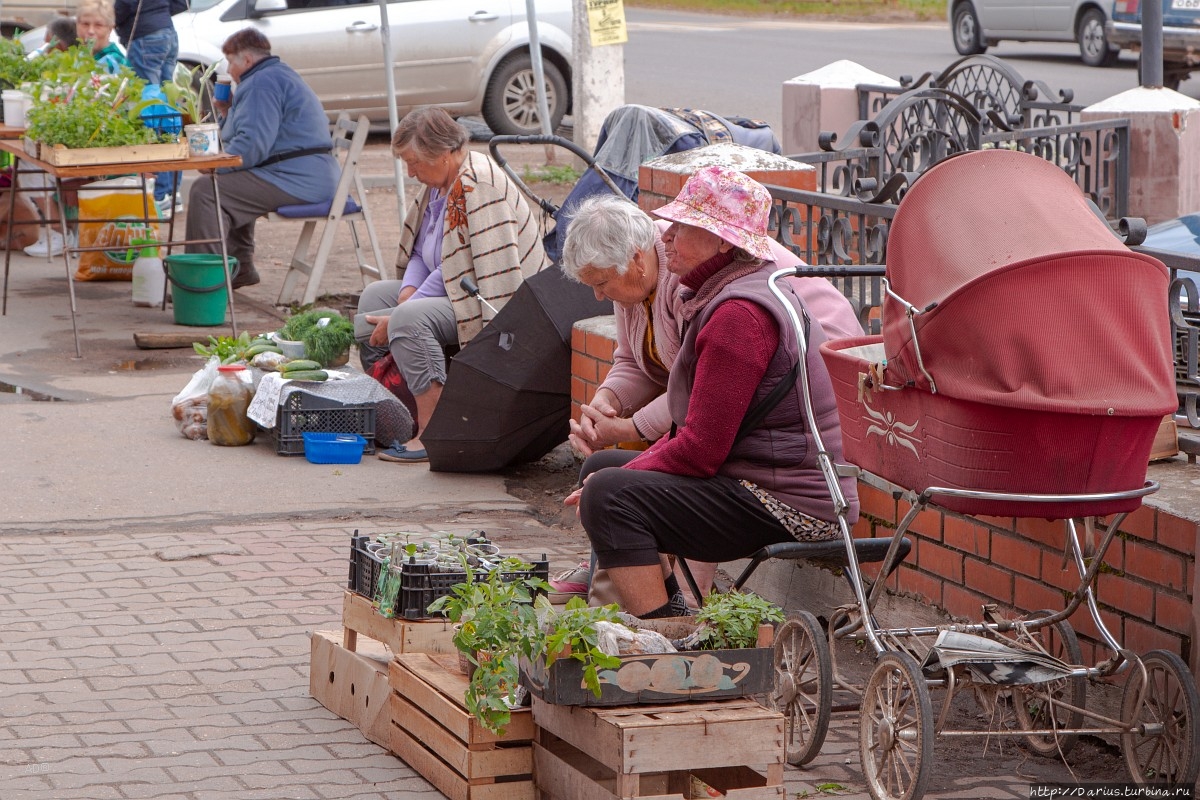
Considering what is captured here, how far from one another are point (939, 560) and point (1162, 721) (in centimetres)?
106

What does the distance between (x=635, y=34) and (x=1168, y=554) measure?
24.8m

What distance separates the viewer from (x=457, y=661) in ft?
12.5

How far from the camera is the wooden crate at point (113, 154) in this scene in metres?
8.30

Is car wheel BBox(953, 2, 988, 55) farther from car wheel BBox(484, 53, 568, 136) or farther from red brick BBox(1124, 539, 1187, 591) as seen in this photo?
red brick BBox(1124, 539, 1187, 591)

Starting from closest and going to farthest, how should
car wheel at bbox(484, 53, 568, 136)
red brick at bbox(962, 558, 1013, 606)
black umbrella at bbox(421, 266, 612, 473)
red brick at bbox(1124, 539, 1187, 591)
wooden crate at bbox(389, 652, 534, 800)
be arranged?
wooden crate at bbox(389, 652, 534, 800)
red brick at bbox(1124, 539, 1187, 591)
red brick at bbox(962, 558, 1013, 606)
black umbrella at bbox(421, 266, 612, 473)
car wheel at bbox(484, 53, 568, 136)

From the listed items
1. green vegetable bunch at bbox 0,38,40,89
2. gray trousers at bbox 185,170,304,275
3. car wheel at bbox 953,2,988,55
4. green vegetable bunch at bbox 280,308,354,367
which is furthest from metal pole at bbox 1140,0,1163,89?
car wheel at bbox 953,2,988,55

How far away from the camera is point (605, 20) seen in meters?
12.2

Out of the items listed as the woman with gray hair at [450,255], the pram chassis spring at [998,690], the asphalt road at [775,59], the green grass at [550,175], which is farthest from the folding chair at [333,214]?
the asphalt road at [775,59]

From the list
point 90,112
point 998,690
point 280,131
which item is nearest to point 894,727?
point 998,690

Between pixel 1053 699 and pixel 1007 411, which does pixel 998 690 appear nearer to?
pixel 1053 699

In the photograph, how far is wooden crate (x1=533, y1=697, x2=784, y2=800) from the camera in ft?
10.3

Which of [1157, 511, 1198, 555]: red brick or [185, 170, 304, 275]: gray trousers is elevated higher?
[185, 170, 304, 275]: gray trousers

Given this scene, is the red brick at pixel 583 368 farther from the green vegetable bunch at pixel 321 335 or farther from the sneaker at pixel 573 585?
the green vegetable bunch at pixel 321 335

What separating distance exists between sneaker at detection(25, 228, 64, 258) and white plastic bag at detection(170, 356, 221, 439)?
4.66 meters
